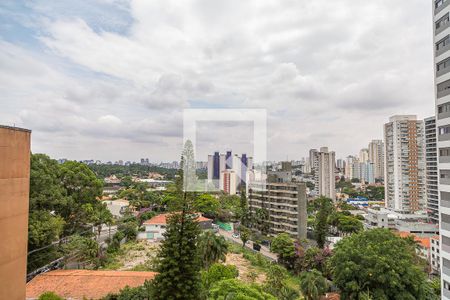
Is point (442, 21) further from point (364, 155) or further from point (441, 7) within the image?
point (364, 155)

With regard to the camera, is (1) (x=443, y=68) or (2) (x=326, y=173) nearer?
(1) (x=443, y=68)

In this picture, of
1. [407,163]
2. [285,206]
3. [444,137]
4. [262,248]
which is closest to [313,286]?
[444,137]

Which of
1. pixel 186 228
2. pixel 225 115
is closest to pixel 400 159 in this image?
pixel 225 115

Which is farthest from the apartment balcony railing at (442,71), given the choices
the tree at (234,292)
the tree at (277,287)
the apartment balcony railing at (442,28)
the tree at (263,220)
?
the tree at (263,220)

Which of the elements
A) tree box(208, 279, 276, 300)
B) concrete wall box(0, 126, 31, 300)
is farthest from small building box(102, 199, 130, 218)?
concrete wall box(0, 126, 31, 300)

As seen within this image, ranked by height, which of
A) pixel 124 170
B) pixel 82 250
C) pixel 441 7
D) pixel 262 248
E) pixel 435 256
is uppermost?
pixel 441 7

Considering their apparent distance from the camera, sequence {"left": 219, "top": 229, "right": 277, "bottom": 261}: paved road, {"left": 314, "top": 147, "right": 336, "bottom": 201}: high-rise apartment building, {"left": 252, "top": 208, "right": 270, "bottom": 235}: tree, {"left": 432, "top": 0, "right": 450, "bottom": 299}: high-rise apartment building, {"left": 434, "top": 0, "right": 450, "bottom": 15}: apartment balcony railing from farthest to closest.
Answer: {"left": 314, "top": 147, "right": 336, "bottom": 201}: high-rise apartment building, {"left": 252, "top": 208, "right": 270, "bottom": 235}: tree, {"left": 219, "top": 229, "right": 277, "bottom": 261}: paved road, {"left": 432, "top": 0, "right": 450, "bottom": 299}: high-rise apartment building, {"left": 434, "top": 0, "right": 450, "bottom": 15}: apartment balcony railing

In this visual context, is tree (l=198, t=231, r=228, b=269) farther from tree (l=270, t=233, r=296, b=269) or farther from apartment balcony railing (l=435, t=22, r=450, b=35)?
apartment balcony railing (l=435, t=22, r=450, b=35)

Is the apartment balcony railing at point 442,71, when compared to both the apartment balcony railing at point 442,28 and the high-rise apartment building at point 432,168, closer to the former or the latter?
the apartment balcony railing at point 442,28
